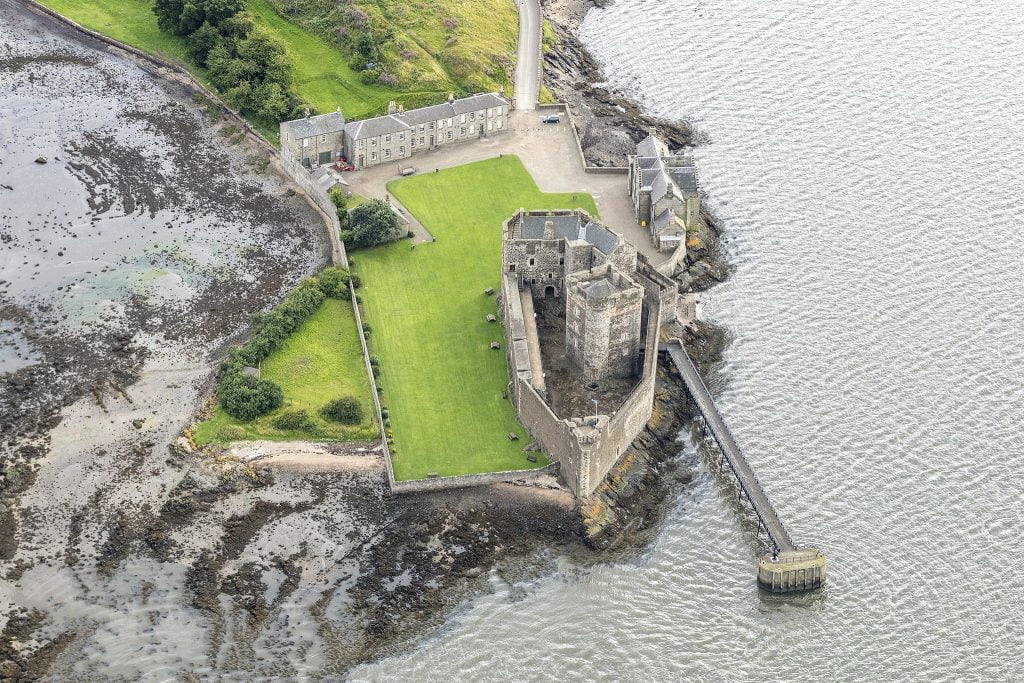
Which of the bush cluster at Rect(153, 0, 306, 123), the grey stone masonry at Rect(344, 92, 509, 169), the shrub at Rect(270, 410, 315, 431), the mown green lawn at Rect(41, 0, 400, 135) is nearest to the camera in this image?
the shrub at Rect(270, 410, 315, 431)

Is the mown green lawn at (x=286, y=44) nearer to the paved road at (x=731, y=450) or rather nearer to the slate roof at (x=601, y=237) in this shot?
the slate roof at (x=601, y=237)

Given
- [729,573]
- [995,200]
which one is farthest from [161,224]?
[995,200]

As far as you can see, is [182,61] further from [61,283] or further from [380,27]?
[61,283]

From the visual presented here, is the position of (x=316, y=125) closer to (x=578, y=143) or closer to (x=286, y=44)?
(x=286, y=44)

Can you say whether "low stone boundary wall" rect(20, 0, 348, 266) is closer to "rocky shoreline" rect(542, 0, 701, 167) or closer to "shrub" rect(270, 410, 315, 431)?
"shrub" rect(270, 410, 315, 431)

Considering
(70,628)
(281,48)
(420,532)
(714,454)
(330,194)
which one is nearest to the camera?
(70,628)

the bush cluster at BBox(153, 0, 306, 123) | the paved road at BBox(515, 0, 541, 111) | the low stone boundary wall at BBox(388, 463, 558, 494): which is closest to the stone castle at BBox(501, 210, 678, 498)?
the low stone boundary wall at BBox(388, 463, 558, 494)

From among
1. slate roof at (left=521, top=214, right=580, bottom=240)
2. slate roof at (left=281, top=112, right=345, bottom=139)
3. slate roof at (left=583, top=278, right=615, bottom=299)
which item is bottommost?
slate roof at (left=281, top=112, right=345, bottom=139)
